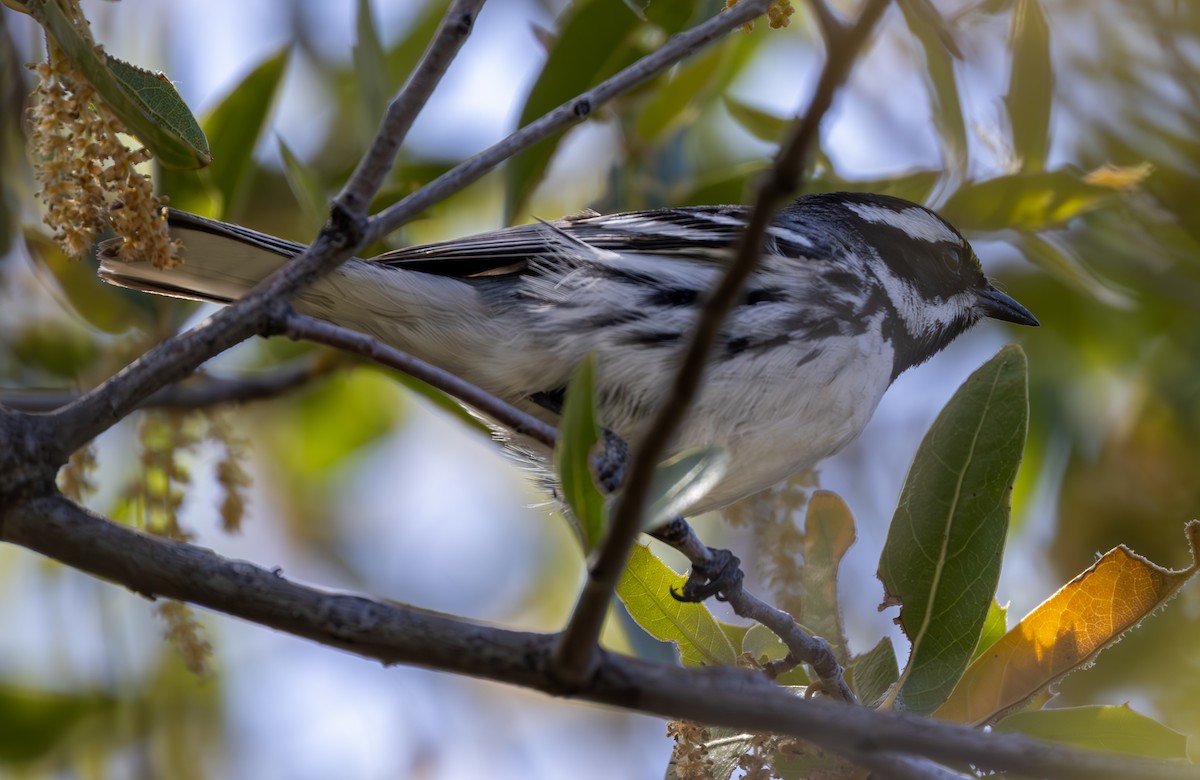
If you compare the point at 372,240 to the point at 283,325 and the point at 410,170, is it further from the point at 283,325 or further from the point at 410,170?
the point at 410,170

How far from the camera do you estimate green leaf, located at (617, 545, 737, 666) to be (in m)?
3.12

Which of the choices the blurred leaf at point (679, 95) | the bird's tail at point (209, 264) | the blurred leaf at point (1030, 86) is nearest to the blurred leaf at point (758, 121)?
the blurred leaf at point (679, 95)

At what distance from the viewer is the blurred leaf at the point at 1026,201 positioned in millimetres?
4113

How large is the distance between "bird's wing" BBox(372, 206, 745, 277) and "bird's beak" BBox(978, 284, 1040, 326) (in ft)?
3.71

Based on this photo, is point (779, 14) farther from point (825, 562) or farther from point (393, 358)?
point (825, 562)

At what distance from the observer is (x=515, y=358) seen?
3.67 metres

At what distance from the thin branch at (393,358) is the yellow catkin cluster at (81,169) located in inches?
18.6

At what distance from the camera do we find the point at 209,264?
3506 mm

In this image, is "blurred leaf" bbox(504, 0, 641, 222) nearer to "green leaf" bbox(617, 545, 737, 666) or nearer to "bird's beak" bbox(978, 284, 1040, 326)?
"bird's beak" bbox(978, 284, 1040, 326)

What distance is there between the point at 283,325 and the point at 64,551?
552mm

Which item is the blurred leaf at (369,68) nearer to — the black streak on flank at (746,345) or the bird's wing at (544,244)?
the bird's wing at (544,244)

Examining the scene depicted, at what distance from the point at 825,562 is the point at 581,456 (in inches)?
54.4

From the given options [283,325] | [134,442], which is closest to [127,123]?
[283,325]

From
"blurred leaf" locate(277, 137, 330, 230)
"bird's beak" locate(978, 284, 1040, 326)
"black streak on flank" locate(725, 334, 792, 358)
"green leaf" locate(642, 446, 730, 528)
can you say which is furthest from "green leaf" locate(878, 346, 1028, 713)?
"blurred leaf" locate(277, 137, 330, 230)
